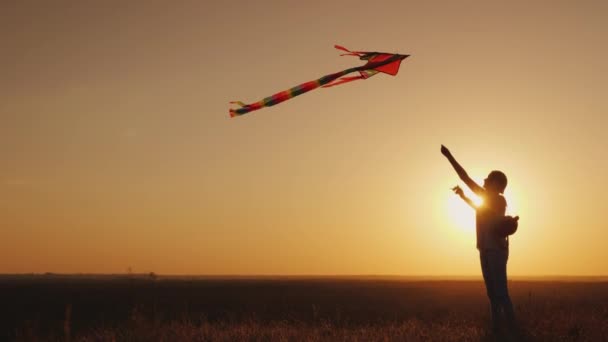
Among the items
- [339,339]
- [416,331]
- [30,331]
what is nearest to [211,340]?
[339,339]

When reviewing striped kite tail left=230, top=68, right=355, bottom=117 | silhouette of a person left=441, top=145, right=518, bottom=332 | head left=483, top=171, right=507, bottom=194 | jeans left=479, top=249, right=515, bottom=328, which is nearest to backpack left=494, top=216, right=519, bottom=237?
silhouette of a person left=441, top=145, right=518, bottom=332

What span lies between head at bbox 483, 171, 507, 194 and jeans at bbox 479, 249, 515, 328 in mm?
766

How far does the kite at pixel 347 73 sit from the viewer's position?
769cm

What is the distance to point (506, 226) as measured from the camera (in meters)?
7.20

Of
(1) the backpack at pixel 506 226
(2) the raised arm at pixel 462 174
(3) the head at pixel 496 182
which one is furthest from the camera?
(3) the head at pixel 496 182

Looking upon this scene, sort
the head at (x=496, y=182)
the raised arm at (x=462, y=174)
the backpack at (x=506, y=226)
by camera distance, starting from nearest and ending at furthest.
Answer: the backpack at (x=506, y=226) → the raised arm at (x=462, y=174) → the head at (x=496, y=182)

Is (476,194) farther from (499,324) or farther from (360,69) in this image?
(360,69)

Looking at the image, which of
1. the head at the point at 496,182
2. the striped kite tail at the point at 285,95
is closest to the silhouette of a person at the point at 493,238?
the head at the point at 496,182

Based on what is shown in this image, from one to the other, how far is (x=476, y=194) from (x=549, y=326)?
2.25 meters

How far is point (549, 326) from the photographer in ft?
26.8

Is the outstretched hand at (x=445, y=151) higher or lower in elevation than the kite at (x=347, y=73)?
lower

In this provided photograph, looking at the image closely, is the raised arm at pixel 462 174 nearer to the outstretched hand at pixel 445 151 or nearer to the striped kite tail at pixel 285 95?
the outstretched hand at pixel 445 151

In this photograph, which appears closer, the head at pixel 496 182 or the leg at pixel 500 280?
the leg at pixel 500 280

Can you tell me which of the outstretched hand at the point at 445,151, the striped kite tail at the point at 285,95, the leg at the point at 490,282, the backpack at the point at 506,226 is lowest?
the leg at the point at 490,282
